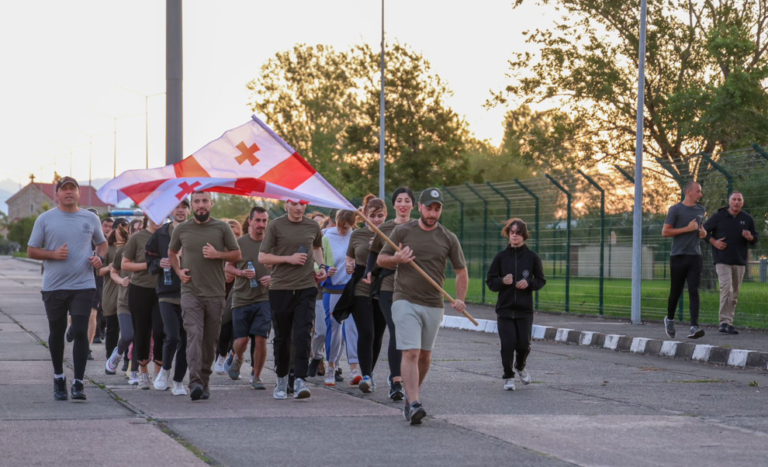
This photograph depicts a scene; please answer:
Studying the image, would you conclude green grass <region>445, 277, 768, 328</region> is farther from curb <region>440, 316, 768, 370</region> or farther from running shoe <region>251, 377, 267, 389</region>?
running shoe <region>251, 377, 267, 389</region>

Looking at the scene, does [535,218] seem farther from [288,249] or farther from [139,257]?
[288,249]

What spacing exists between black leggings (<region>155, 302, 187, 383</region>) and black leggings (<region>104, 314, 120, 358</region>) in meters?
2.18

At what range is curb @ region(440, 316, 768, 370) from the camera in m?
13.4

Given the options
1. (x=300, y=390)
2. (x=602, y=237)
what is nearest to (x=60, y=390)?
(x=300, y=390)

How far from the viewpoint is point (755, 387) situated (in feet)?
36.4

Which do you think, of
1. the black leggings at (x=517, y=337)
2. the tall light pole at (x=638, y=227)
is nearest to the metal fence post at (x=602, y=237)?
the tall light pole at (x=638, y=227)

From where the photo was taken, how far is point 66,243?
997 cm

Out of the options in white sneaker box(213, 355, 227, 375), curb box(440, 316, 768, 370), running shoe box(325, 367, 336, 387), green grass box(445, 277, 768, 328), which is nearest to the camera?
running shoe box(325, 367, 336, 387)

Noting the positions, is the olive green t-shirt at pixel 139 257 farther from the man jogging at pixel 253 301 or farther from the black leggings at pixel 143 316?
the man jogging at pixel 253 301

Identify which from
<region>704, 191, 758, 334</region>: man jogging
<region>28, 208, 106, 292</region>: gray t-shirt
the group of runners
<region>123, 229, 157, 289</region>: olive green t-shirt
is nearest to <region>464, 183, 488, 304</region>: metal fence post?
<region>704, 191, 758, 334</region>: man jogging

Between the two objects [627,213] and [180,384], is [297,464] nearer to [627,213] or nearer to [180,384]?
[180,384]

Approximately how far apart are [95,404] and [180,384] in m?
1.13

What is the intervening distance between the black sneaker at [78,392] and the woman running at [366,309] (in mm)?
2435

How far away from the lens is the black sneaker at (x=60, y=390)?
967 cm
